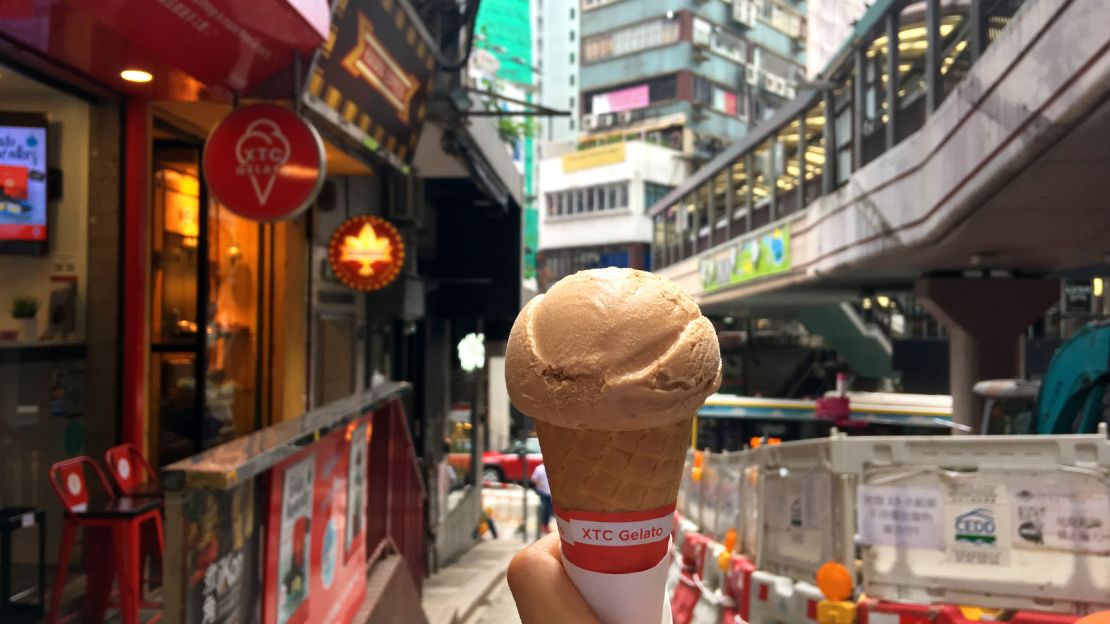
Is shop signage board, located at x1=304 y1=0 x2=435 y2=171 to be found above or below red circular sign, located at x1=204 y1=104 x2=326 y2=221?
above

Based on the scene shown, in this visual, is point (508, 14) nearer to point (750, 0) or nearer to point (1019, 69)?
point (1019, 69)

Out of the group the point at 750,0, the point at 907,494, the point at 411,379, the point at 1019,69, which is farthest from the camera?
the point at 750,0

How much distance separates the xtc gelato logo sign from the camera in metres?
4.78

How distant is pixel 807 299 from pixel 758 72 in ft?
94.2

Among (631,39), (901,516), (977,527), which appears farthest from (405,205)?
(631,39)

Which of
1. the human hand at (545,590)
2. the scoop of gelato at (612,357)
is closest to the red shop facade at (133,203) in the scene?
the human hand at (545,590)

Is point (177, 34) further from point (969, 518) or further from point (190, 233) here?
point (969, 518)

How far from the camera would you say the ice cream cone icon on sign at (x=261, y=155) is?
555cm

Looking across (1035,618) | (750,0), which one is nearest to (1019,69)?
(1035,618)

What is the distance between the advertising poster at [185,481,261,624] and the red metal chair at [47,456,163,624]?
91 cm

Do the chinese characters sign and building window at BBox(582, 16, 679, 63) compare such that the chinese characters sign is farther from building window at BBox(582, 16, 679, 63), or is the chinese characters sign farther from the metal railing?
building window at BBox(582, 16, 679, 63)

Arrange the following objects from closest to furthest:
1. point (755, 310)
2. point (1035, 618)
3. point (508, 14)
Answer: point (1035, 618), point (508, 14), point (755, 310)

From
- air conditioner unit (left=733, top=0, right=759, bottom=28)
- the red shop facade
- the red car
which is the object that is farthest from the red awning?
air conditioner unit (left=733, top=0, right=759, bottom=28)

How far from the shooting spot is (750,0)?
44469 millimetres
